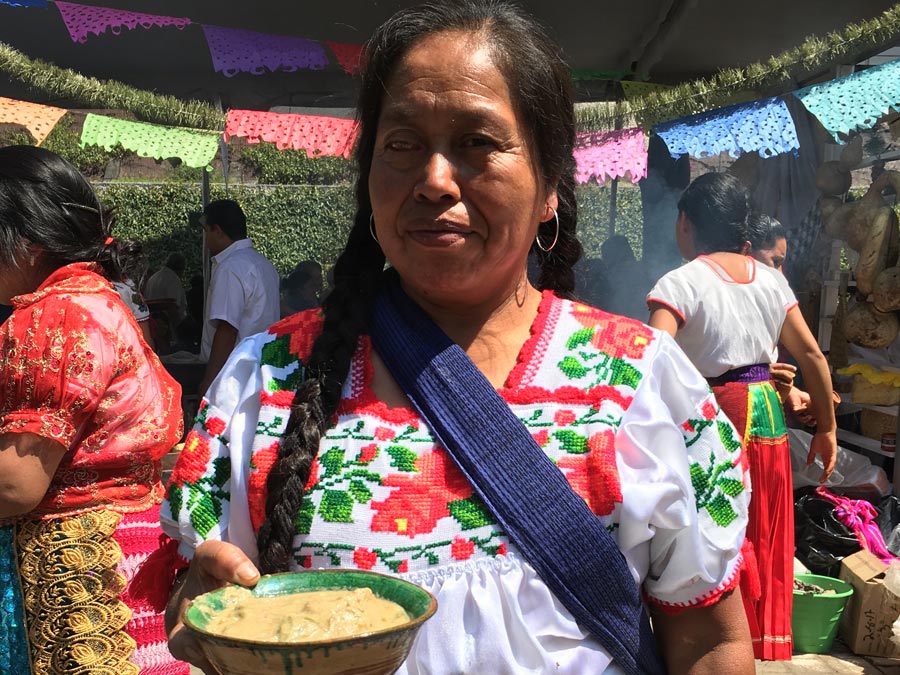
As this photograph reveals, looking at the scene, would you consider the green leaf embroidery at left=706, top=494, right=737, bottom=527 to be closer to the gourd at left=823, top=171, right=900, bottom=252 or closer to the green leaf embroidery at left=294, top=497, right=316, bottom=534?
the green leaf embroidery at left=294, top=497, right=316, bottom=534

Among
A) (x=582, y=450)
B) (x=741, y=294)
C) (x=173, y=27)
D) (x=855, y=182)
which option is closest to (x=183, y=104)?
(x=173, y=27)

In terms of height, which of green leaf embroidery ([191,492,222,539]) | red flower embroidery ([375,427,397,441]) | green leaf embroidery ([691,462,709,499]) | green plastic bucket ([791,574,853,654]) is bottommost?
green plastic bucket ([791,574,853,654])

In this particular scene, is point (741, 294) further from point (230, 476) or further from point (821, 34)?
point (821, 34)

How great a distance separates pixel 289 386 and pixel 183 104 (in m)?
5.09

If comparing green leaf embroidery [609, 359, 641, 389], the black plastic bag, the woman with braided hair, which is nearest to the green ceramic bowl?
the woman with braided hair

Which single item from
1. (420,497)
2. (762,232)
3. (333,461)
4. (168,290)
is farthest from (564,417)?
(168,290)

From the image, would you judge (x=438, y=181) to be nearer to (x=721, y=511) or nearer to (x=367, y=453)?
(x=367, y=453)

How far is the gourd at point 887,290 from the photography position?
5.06 metres

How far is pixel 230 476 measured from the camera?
1282 mm

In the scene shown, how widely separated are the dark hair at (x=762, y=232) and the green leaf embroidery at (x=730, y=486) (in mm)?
3453

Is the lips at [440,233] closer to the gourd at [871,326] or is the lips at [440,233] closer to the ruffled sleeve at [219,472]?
the ruffled sleeve at [219,472]

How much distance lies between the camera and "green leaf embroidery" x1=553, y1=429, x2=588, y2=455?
1249 mm

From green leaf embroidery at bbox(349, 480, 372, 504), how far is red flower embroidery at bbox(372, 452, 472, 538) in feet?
0.05

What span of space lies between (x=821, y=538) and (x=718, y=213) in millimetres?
2068
